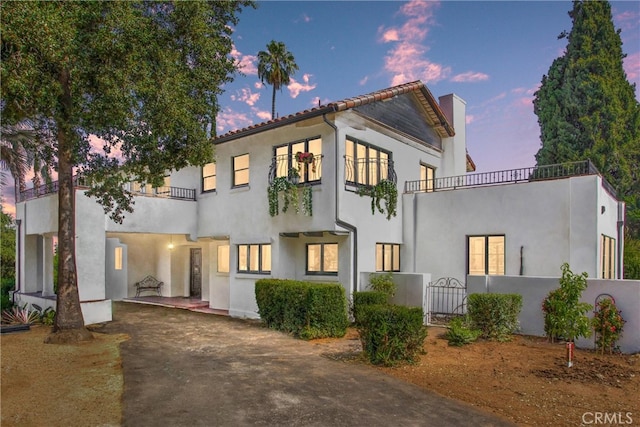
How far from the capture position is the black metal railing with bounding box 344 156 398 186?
1296 cm

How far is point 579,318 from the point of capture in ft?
28.1

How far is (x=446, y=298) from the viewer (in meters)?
13.9

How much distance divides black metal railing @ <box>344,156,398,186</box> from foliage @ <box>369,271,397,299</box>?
297 cm

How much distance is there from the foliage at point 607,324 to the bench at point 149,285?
17.6 meters

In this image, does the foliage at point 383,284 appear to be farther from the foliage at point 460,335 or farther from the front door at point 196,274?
the front door at point 196,274

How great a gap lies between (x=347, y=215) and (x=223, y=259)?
21.0ft

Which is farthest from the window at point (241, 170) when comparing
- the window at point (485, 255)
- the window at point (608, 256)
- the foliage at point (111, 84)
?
the window at point (608, 256)

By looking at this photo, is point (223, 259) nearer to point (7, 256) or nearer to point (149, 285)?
point (149, 285)

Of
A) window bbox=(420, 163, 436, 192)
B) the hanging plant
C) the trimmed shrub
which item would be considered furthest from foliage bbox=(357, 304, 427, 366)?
window bbox=(420, 163, 436, 192)

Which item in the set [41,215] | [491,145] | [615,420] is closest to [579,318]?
[615,420]

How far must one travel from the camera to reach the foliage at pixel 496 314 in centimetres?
1024

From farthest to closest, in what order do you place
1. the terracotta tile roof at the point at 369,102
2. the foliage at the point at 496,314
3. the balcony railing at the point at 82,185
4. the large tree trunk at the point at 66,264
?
the balcony railing at the point at 82,185
the terracotta tile roof at the point at 369,102
the large tree trunk at the point at 66,264
the foliage at the point at 496,314

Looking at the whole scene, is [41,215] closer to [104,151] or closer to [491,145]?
[104,151]

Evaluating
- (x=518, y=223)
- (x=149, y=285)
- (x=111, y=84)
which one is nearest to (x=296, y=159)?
(x=111, y=84)
